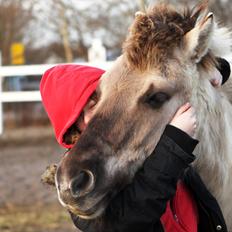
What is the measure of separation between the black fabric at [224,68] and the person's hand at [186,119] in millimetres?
341

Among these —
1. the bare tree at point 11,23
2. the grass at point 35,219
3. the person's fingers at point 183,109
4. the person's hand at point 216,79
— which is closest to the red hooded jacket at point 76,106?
the person's fingers at point 183,109

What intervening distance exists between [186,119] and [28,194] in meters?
4.58

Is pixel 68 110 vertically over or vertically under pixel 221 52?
under

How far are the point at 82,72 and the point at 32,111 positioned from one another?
13381 mm

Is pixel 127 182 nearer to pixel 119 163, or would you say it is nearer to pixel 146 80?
pixel 119 163

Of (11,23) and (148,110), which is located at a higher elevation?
(148,110)

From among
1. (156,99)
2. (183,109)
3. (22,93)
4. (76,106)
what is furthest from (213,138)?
(22,93)

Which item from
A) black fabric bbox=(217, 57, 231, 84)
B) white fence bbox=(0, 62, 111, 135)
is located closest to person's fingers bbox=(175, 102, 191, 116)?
black fabric bbox=(217, 57, 231, 84)

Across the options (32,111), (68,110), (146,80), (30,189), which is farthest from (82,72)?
(32,111)

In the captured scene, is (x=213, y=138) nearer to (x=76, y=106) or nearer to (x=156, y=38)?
(x=156, y=38)

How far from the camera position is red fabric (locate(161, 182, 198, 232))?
2477 mm

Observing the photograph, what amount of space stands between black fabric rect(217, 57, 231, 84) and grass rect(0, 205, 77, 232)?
3.17 meters

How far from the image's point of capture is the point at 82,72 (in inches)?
103

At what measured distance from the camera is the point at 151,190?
7.53 feet
